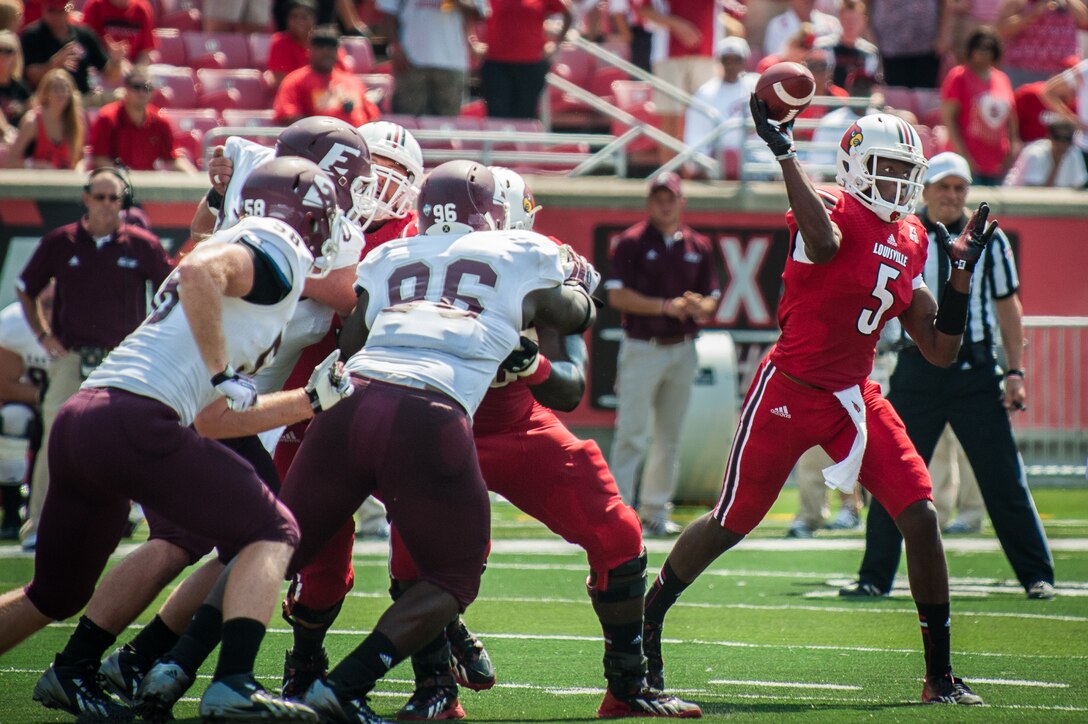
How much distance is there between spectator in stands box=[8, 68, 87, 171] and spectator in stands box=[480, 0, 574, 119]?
3.26 meters

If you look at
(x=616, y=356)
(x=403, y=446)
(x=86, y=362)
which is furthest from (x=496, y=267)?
(x=616, y=356)

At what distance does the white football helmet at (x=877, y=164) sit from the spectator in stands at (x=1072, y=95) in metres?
8.96

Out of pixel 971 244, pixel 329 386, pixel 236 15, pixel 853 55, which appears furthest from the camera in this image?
pixel 236 15

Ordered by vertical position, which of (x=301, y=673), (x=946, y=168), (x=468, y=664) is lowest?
(x=468, y=664)

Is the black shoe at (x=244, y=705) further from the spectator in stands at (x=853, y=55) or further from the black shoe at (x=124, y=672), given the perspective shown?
the spectator in stands at (x=853, y=55)

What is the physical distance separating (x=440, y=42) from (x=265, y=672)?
794cm

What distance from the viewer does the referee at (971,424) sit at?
7.43 m

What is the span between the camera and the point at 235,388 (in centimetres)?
416

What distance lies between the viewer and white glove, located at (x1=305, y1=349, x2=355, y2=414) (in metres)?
4.29

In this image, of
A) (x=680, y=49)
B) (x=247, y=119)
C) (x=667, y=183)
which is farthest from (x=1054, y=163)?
(x=247, y=119)

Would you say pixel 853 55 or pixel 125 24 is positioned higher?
pixel 125 24

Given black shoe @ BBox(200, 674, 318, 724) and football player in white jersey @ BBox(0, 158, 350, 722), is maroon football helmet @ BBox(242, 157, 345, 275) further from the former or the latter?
black shoe @ BBox(200, 674, 318, 724)

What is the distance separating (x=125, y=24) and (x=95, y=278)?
180 inches

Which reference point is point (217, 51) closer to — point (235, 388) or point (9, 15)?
point (9, 15)
